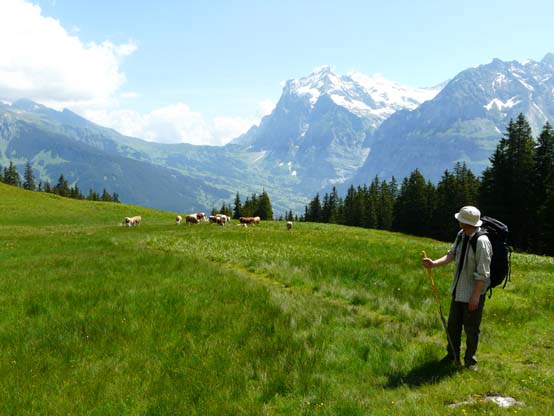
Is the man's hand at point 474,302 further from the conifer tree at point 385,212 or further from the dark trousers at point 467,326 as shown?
the conifer tree at point 385,212

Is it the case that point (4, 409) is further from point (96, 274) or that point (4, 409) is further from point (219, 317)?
point (96, 274)

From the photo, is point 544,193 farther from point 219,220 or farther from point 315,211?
point 315,211

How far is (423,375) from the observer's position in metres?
8.75

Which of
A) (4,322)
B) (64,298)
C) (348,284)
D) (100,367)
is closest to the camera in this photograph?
(100,367)

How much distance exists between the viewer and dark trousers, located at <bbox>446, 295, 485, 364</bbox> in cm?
914

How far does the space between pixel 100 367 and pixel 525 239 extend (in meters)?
63.8

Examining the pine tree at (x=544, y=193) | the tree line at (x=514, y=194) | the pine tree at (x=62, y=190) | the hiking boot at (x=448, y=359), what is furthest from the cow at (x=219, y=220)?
the pine tree at (x=62, y=190)

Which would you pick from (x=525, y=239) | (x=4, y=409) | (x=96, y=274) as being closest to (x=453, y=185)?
(x=525, y=239)

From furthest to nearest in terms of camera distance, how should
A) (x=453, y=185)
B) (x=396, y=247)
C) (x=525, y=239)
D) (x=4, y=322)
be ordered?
(x=453, y=185) < (x=525, y=239) < (x=396, y=247) < (x=4, y=322)

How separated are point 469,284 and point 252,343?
5.21 m

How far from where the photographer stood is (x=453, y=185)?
8769 cm

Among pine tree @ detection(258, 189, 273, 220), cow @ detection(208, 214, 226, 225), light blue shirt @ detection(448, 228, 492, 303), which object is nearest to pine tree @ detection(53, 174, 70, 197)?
pine tree @ detection(258, 189, 273, 220)

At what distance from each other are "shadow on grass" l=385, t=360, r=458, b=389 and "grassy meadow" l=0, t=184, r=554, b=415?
0.04m

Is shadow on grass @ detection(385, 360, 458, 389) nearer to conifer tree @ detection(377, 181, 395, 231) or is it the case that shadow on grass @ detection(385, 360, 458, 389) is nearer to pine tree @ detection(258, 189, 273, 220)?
conifer tree @ detection(377, 181, 395, 231)
